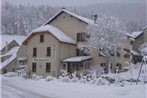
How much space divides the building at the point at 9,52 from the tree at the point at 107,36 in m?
13.8

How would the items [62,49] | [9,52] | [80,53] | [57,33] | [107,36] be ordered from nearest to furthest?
[107,36], [62,49], [57,33], [80,53], [9,52]

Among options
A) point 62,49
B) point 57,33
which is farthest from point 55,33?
point 62,49

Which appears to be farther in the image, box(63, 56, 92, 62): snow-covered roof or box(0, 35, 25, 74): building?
box(0, 35, 25, 74): building

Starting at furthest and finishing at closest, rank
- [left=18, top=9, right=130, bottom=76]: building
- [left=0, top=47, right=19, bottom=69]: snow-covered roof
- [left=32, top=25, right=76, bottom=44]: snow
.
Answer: [left=0, top=47, right=19, bottom=69]: snow-covered roof
[left=32, top=25, right=76, bottom=44]: snow
[left=18, top=9, right=130, bottom=76]: building

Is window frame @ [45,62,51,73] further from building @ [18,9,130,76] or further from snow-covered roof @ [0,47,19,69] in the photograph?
snow-covered roof @ [0,47,19,69]

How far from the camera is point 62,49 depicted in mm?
31797

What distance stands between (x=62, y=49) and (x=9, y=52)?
15.0m

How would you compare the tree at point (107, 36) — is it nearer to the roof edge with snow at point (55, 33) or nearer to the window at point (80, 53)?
the window at point (80, 53)

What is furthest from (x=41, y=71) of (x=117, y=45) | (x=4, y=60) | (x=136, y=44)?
(x=136, y=44)

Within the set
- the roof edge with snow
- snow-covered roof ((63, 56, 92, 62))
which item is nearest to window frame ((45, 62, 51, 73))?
snow-covered roof ((63, 56, 92, 62))

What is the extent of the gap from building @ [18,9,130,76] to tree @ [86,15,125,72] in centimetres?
143

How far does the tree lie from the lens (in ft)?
98.0

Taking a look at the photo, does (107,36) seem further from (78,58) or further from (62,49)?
(62,49)

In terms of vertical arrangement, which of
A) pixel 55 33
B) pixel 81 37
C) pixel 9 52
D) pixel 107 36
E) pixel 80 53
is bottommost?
pixel 80 53
